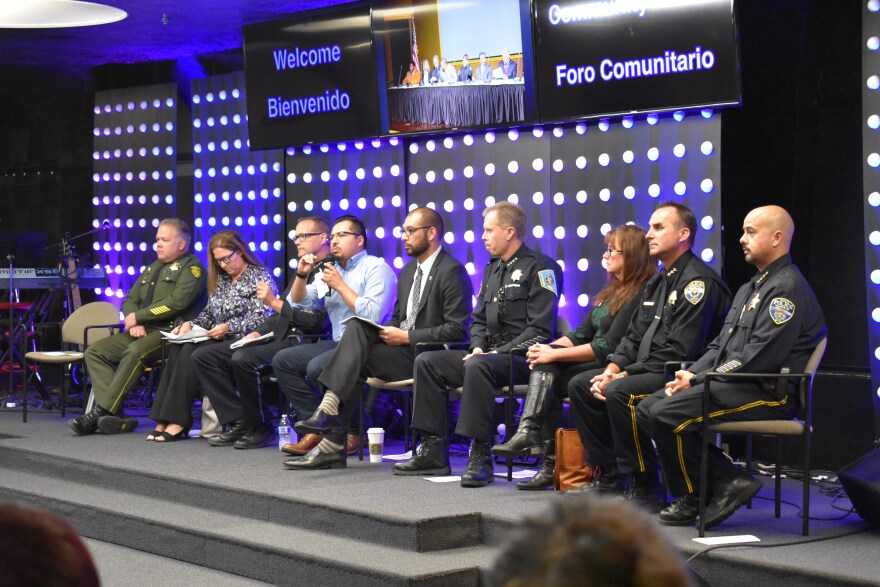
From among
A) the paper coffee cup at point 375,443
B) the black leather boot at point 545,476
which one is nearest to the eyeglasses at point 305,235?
the paper coffee cup at point 375,443

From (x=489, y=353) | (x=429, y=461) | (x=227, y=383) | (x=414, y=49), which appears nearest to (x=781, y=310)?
(x=489, y=353)

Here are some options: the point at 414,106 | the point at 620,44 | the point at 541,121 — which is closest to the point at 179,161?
the point at 414,106

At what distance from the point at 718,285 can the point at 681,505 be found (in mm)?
1106

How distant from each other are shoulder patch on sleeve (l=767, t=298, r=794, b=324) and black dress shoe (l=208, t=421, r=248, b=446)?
12.0 feet

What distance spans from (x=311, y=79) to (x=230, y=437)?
262 centimetres

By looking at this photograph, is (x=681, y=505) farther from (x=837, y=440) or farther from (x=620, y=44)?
(x=620, y=44)

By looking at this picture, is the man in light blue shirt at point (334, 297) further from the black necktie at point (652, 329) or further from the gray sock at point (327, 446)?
the black necktie at point (652, 329)

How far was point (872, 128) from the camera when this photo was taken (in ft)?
16.9

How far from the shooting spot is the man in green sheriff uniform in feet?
23.8

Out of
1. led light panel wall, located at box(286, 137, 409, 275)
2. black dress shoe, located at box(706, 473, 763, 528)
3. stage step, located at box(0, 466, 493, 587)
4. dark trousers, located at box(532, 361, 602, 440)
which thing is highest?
led light panel wall, located at box(286, 137, 409, 275)

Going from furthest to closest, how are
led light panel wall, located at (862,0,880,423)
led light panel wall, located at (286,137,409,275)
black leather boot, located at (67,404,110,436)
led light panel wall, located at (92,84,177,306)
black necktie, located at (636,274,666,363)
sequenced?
1. led light panel wall, located at (92,84,177,306)
2. led light panel wall, located at (286,137,409,275)
3. black leather boot, located at (67,404,110,436)
4. led light panel wall, located at (862,0,880,423)
5. black necktie, located at (636,274,666,363)

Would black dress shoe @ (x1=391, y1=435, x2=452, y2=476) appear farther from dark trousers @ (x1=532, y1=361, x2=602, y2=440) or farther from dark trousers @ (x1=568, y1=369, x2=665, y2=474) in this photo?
dark trousers @ (x1=568, y1=369, x2=665, y2=474)

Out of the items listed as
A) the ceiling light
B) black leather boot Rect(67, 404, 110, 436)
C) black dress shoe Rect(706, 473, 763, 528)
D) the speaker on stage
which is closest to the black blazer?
black dress shoe Rect(706, 473, 763, 528)

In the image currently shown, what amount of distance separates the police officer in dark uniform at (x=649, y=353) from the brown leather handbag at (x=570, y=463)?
0.09 meters
